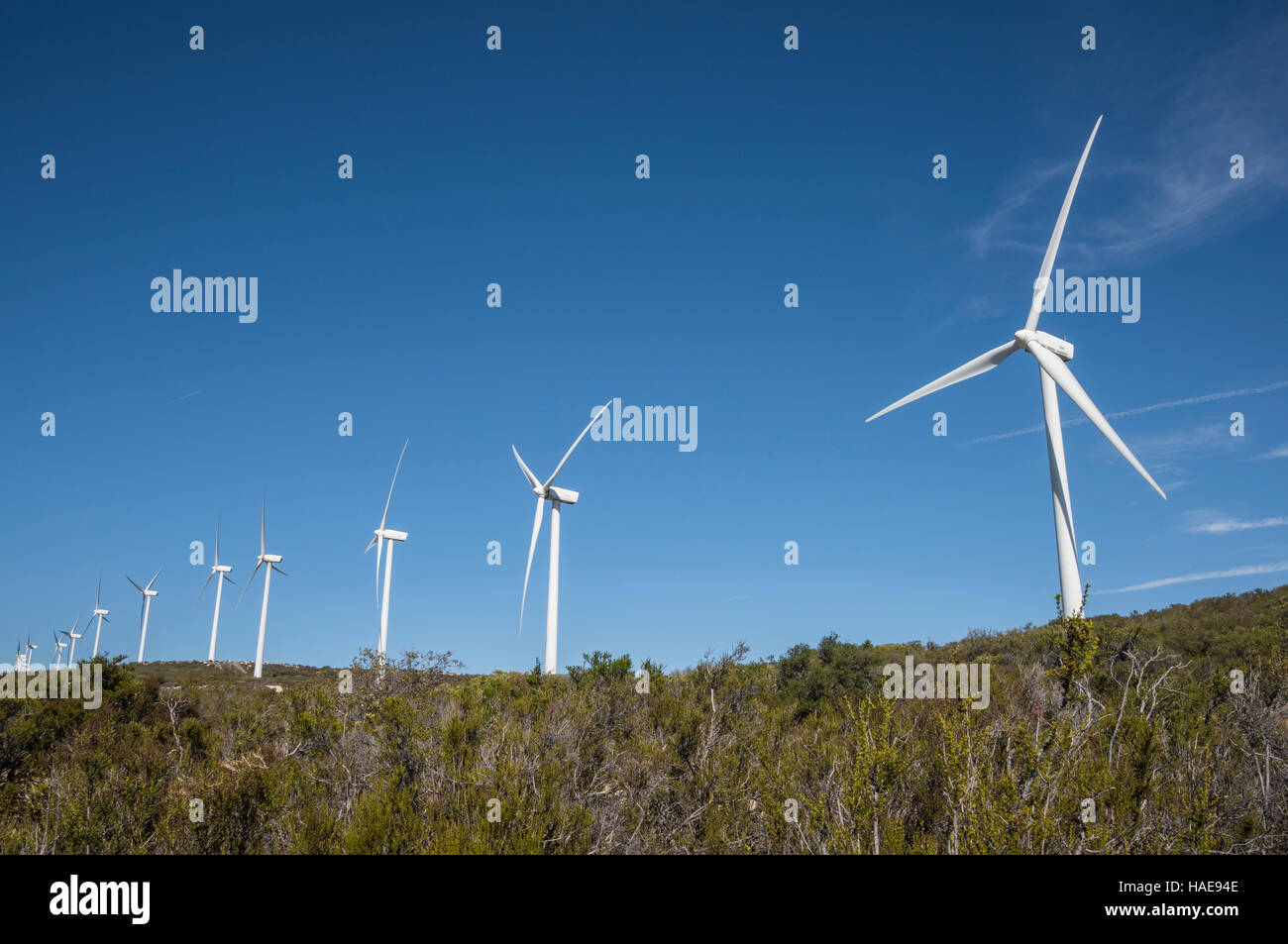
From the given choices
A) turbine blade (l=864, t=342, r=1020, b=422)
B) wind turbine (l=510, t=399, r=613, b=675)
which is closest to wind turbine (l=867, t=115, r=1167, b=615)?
turbine blade (l=864, t=342, r=1020, b=422)

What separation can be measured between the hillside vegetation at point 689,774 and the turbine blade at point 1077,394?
5.23 metres

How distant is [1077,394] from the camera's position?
19.8m

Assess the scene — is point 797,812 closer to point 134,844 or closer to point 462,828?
point 462,828

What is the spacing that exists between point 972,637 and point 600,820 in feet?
82.9

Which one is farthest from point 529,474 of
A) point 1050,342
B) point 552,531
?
A: point 1050,342

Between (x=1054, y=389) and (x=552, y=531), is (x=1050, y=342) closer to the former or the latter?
(x=1054, y=389)

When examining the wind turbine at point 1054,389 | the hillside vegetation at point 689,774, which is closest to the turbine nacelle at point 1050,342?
the wind turbine at point 1054,389

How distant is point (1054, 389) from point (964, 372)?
3257mm

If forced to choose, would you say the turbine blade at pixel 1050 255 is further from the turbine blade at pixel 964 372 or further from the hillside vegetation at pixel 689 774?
the hillside vegetation at pixel 689 774

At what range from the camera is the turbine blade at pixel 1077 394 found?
61.1ft

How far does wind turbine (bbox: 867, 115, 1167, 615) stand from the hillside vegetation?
311 cm
